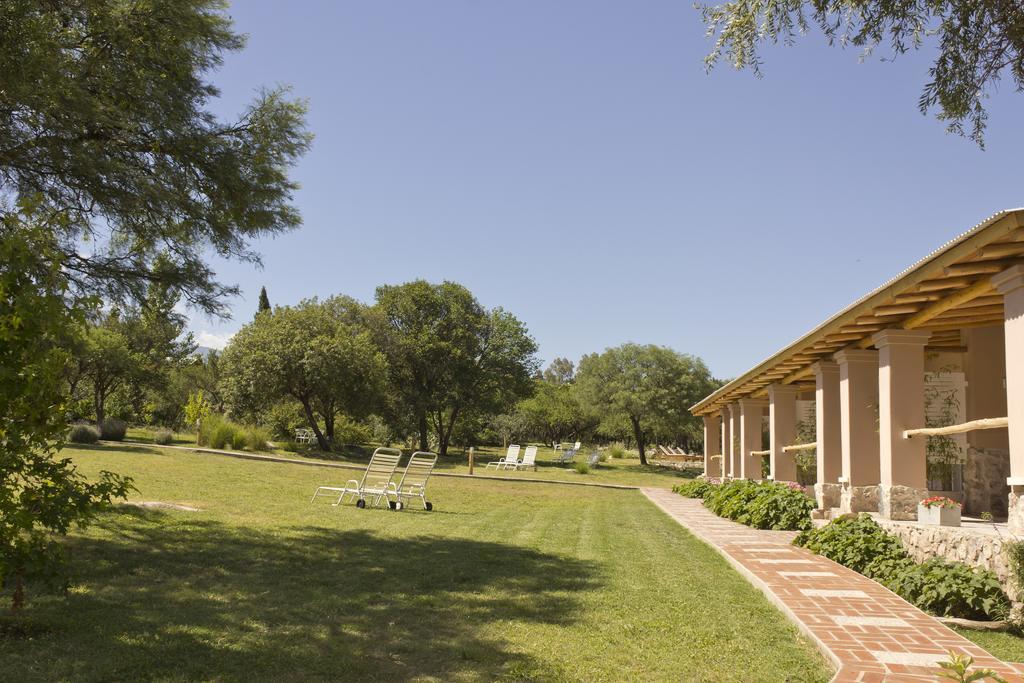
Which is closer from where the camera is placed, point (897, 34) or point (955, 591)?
point (955, 591)

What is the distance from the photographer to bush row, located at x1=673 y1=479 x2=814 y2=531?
34.2 feet

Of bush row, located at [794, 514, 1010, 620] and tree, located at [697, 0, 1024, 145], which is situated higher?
tree, located at [697, 0, 1024, 145]

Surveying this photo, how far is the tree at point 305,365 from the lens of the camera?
28703 mm

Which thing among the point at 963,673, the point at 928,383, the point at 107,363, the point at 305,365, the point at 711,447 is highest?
the point at 305,365

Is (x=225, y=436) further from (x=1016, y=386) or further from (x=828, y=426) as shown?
(x=1016, y=386)

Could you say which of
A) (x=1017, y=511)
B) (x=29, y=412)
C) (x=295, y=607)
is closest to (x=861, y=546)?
(x=1017, y=511)

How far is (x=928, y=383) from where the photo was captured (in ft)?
29.5

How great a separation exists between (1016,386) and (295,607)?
552cm

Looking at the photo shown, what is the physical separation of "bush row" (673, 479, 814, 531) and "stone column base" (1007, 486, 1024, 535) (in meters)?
4.76

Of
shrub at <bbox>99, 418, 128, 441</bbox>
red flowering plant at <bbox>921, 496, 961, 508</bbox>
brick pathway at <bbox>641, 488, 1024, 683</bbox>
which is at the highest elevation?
shrub at <bbox>99, 418, 128, 441</bbox>

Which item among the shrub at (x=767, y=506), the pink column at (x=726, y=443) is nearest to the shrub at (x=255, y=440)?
the pink column at (x=726, y=443)

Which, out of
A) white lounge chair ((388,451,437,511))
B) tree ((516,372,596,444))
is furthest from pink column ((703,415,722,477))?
tree ((516,372,596,444))

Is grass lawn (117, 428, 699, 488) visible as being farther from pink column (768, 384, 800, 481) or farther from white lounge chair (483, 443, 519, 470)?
pink column (768, 384, 800, 481)

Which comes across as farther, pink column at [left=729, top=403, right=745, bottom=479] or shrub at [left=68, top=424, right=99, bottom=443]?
shrub at [left=68, top=424, right=99, bottom=443]
